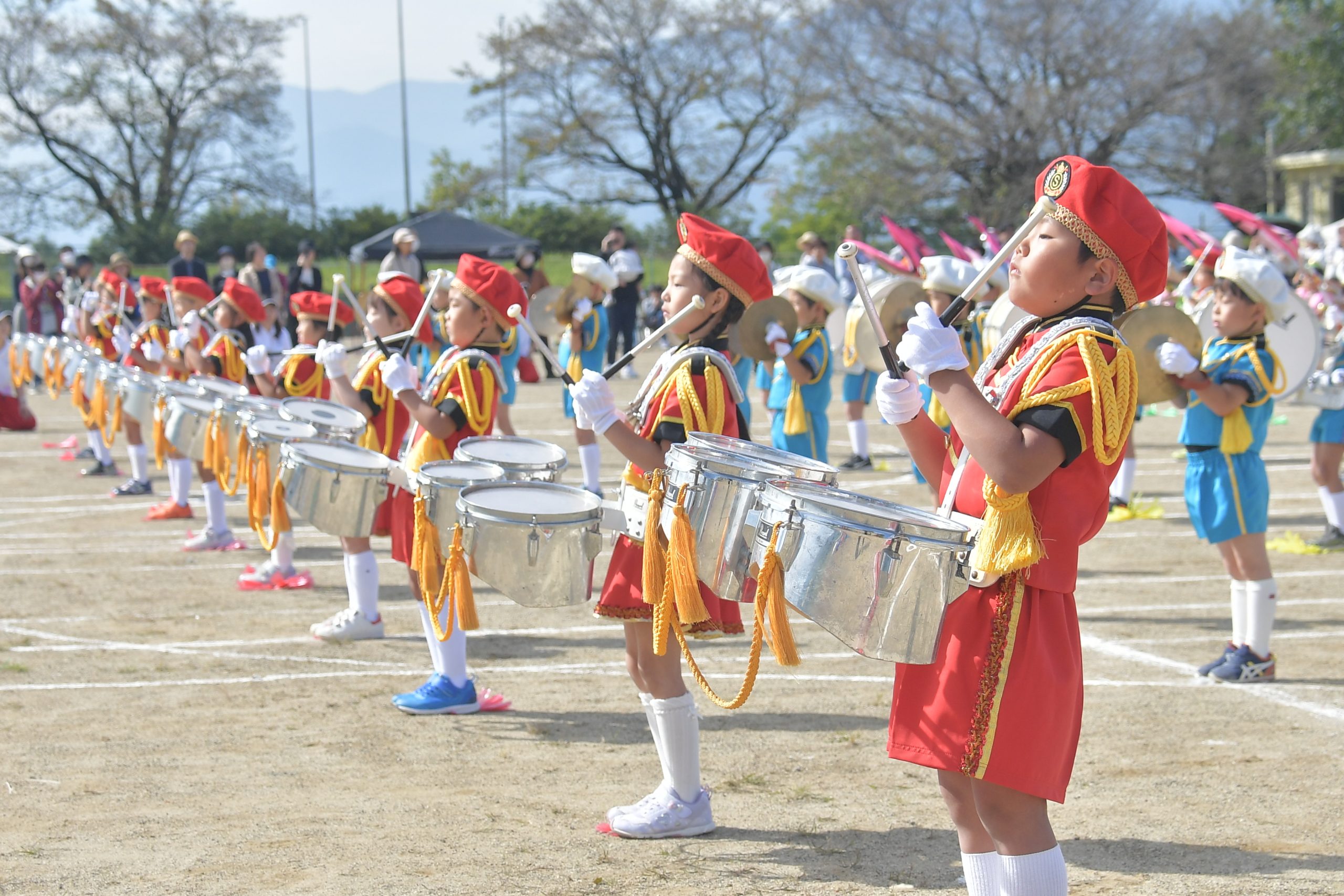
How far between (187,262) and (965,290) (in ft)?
51.5

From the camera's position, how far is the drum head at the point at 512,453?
15.5ft

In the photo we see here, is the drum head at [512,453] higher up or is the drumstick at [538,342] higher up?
the drumstick at [538,342]

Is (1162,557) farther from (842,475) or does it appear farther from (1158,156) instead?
(1158,156)

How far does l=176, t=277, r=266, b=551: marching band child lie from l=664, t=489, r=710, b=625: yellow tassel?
225 inches

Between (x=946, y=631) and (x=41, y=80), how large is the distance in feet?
119

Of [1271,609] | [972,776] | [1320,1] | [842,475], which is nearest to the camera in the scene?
[972,776]

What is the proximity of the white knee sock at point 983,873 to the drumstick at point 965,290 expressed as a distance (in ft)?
3.35

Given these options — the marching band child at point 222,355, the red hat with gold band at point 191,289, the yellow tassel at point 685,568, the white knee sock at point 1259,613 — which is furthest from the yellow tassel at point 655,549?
the red hat with gold band at point 191,289

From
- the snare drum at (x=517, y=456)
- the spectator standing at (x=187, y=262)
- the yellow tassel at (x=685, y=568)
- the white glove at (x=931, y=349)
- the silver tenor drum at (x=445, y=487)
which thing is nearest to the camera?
the white glove at (x=931, y=349)

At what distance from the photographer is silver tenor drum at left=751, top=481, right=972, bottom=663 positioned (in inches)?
104


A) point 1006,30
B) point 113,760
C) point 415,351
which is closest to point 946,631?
point 113,760

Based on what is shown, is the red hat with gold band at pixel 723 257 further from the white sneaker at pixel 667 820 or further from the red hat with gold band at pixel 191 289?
the red hat with gold band at pixel 191 289

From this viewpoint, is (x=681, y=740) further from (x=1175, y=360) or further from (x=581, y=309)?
(x=581, y=309)

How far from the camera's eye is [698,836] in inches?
162
